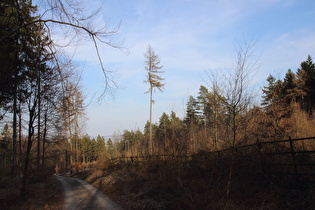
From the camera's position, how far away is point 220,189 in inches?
270

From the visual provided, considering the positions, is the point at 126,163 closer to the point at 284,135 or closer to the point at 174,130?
the point at 174,130

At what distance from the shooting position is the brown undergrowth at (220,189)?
5293 mm

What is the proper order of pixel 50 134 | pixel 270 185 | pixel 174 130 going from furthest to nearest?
pixel 50 134, pixel 174 130, pixel 270 185

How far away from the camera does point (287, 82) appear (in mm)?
22906

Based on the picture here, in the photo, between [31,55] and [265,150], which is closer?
[31,55]

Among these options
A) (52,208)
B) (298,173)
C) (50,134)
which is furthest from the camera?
(50,134)

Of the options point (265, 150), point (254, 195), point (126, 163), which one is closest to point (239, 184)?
point (254, 195)

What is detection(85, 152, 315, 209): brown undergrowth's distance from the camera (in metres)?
5.29

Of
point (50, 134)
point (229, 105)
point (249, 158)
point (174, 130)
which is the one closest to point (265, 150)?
point (249, 158)

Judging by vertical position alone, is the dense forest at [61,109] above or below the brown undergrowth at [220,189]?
above

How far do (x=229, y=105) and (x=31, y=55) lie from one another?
5.62m

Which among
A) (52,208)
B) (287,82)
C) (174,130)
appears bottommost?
(52,208)

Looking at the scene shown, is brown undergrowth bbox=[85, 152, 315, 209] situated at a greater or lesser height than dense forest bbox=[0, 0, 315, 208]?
lesser

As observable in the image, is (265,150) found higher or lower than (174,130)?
lower
